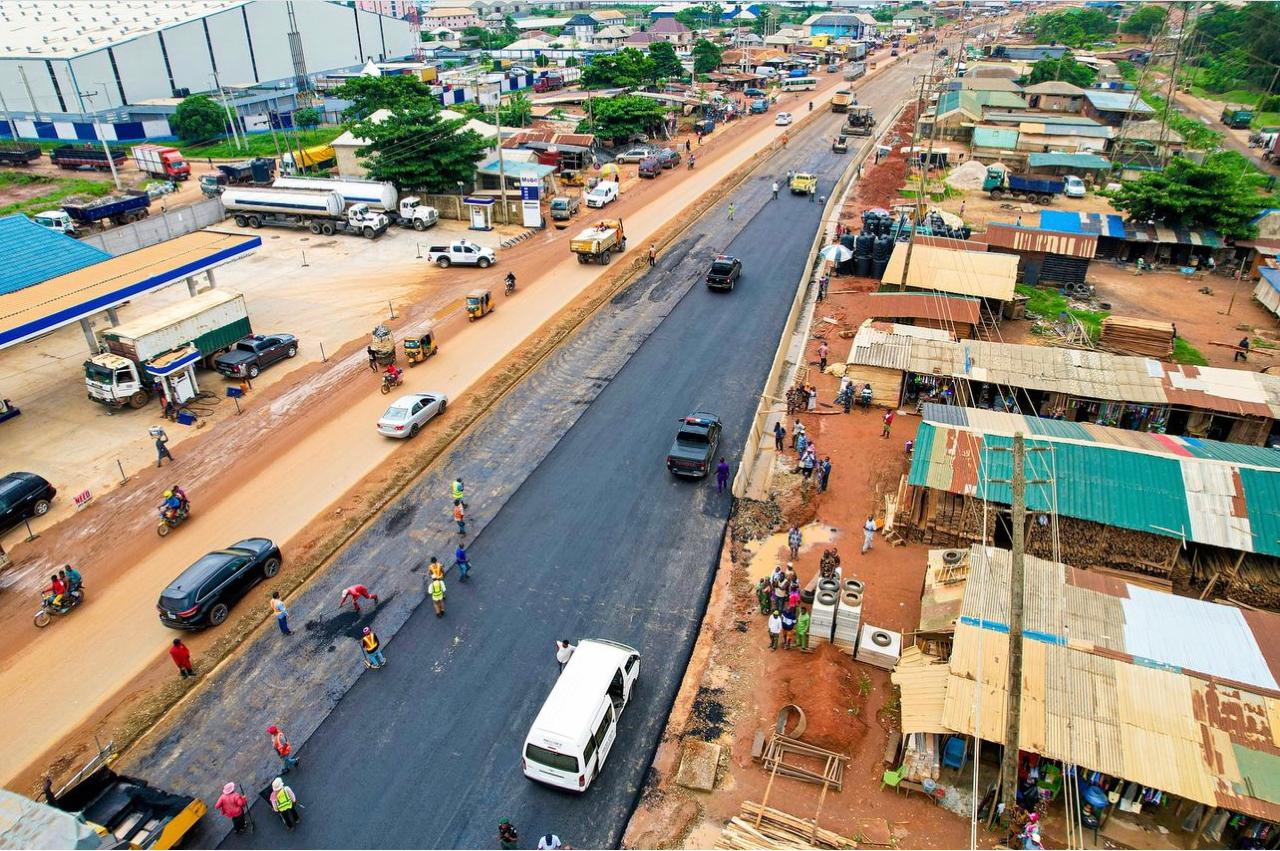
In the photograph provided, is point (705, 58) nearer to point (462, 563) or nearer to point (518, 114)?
point (518, 114)

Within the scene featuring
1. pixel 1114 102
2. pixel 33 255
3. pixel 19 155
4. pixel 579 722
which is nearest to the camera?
pixel 579 722

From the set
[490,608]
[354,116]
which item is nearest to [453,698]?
[490,608]

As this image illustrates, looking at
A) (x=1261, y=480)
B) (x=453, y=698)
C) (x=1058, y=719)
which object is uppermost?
(x=1261, y=480)

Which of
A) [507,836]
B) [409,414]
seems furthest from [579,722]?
[409,414]

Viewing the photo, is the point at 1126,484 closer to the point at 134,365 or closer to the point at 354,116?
the point at 134,365

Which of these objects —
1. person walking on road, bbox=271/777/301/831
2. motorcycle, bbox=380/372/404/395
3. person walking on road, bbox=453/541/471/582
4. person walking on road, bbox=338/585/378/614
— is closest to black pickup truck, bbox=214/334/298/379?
motorcycle, bbox=380/372/404/395

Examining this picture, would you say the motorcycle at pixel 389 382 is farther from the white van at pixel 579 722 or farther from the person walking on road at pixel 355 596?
the white van at pixel 579 722

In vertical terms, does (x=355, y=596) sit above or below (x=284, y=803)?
below
